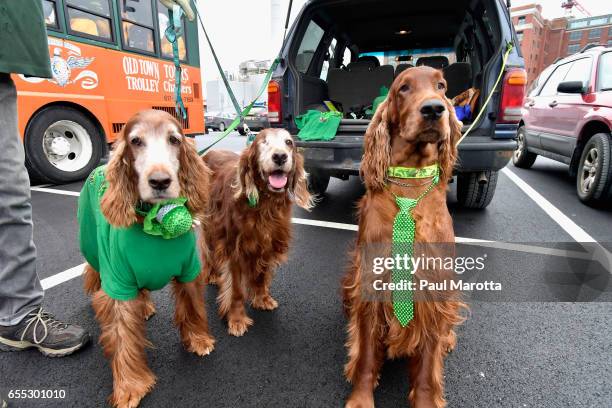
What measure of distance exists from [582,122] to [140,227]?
551 centimetres

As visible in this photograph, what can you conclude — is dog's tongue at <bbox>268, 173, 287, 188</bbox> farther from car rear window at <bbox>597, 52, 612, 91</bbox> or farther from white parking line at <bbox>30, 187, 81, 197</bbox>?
car rear window at <bbox>597, 52, 612, 91</bbox>

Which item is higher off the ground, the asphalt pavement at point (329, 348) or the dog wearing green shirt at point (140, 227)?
the dog wearing green shirt at point (140, 227)

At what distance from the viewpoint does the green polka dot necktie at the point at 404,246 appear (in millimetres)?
1500

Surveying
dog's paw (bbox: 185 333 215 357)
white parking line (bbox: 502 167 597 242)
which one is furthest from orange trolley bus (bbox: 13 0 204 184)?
white parking line (bbox: 502 167 597 242)

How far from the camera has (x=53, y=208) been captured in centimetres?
426

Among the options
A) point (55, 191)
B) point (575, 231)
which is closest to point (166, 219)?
point (575, 231)

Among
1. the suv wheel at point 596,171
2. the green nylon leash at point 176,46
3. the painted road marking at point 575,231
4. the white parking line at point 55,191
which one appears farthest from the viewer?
the white parking line at point 55,191

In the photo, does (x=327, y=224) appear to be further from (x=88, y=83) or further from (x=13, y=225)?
(x=88, y=83)

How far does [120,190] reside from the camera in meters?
1.54

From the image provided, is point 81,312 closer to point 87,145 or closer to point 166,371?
point 166,371

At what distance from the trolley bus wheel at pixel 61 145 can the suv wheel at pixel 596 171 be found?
7438mm

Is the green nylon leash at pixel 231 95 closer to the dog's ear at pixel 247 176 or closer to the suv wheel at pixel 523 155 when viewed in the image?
the dog's ear at pixel 247 176

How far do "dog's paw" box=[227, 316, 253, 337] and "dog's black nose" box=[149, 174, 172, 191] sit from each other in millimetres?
1056

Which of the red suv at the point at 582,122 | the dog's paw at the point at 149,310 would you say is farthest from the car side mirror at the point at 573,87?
the dog's paw at the point at 149,310
